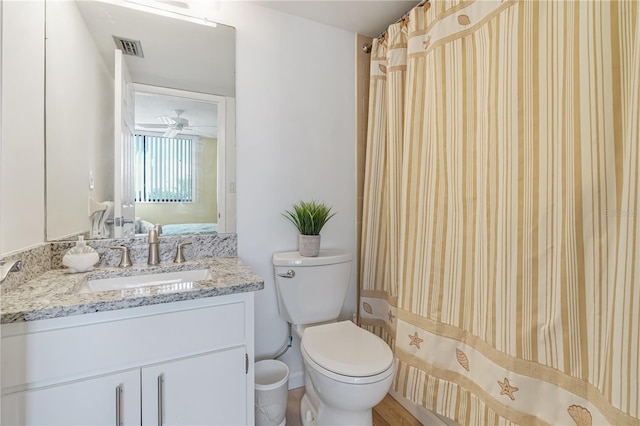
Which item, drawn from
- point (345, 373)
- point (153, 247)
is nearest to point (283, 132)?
point (153, 247)

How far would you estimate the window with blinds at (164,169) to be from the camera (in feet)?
4.47

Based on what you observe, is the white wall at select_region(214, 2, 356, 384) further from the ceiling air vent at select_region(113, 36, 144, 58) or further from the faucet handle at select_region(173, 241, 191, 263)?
the ceiling air vent at select_region(113, 36, 144, 58)

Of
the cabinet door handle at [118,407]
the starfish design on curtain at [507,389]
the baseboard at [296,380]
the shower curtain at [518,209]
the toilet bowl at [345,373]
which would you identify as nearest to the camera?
the shower curtain at [518,209]

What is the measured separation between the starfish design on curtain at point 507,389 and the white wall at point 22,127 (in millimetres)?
1686

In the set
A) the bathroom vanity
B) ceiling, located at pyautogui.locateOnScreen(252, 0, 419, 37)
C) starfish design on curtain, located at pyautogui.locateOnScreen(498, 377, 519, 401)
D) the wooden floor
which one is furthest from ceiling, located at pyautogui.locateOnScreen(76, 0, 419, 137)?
starfish design on curtain, located at pyautogui.locateOnScreen(498, 377, 519, 401)

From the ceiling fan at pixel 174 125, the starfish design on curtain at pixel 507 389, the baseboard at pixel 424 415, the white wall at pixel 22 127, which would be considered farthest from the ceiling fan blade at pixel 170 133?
the baseboard at pixel 424 415

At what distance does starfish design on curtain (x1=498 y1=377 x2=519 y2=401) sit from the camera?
3.17ft

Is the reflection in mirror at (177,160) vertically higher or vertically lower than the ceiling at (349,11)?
lower

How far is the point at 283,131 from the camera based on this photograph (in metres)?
1.65

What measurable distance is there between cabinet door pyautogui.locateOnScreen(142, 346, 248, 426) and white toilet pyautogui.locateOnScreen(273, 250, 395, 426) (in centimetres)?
32

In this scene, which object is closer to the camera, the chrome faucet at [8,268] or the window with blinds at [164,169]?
the chrome faucet at [8,268]

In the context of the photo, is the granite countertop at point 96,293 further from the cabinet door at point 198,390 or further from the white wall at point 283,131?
the white wall at point 283,131

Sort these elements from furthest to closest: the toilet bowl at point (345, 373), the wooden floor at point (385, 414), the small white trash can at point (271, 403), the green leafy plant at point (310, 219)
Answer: the green leafy plant at point (310, 219) < the wooden floor at point (385, 414) < the small white trash can at point (271, 403) < the toilet bowl at point (345, 373)

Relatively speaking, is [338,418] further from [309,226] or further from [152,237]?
Result: [152,237]
